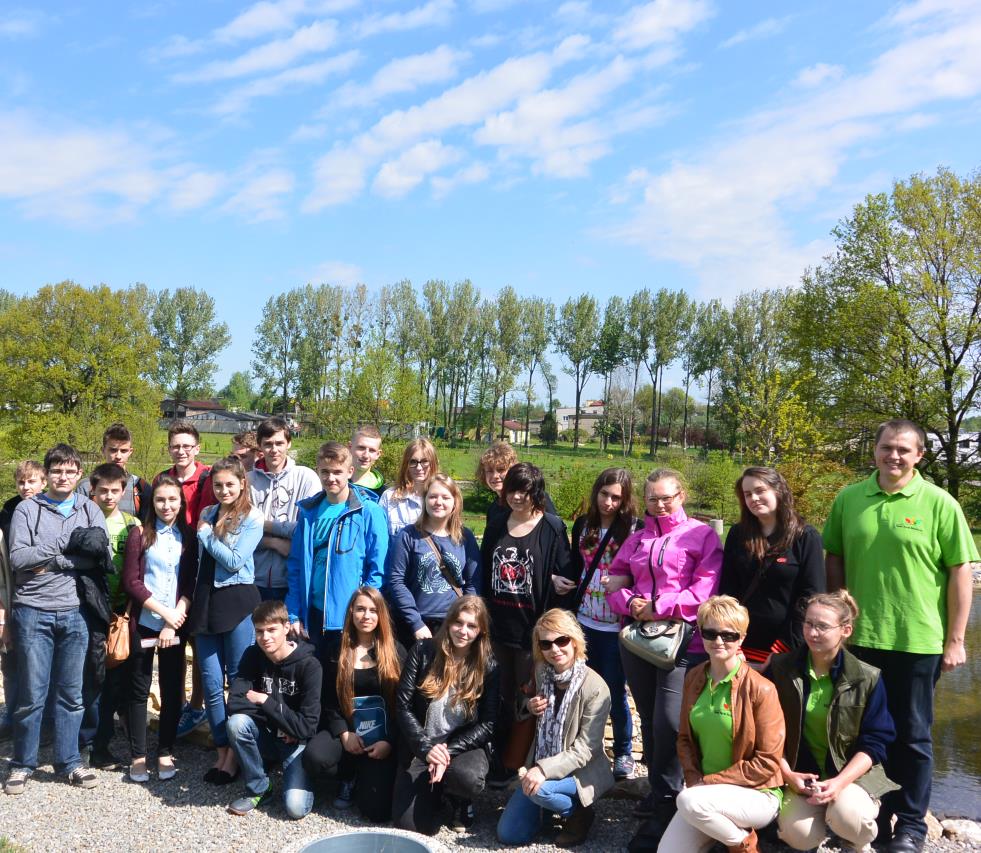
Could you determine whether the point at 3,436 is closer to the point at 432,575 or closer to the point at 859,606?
the point at 432,575

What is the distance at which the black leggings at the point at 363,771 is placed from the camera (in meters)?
4.23

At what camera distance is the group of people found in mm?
3666

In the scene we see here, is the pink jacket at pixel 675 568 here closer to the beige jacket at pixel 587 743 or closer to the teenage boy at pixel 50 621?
the beige jacket at pixel 587 743

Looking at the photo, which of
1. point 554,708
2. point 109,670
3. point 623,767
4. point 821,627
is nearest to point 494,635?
point 554,708

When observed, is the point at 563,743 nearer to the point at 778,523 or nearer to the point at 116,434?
the point at 778,523

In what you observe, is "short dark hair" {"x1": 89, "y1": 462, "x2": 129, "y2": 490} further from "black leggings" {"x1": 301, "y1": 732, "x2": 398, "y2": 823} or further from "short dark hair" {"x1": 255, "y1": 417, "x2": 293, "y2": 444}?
"black leggings" {"x1": 301, "y1": 732, "x2": 398, "y2": 823}

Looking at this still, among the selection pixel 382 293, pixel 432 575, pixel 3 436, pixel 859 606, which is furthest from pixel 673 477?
pixel 382 293

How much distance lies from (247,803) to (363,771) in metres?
0.66

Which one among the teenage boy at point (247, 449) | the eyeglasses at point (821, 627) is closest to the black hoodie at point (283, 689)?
the teenage boy at point (247, 449)

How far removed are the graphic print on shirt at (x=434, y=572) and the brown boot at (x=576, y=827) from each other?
54.5 inches

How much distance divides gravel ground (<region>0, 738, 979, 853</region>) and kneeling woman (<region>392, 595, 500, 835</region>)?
23 centimetres

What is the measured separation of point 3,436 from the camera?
28750 millimetres

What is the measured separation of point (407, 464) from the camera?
5059 millimetres

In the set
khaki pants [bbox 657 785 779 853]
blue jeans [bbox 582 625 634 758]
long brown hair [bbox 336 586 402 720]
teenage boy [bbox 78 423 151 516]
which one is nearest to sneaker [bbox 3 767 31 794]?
teenage boy [bbox 78 423 151 516]
